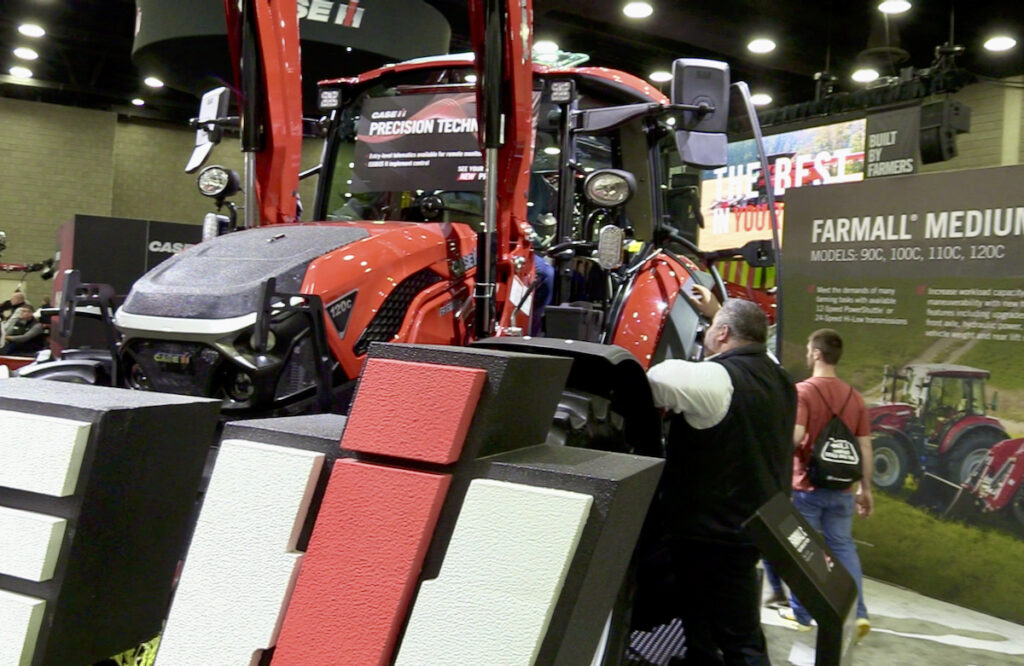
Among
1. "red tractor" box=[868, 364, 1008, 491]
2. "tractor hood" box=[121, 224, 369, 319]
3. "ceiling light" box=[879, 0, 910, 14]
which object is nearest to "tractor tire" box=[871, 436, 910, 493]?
"red tractor" box=[868, 364, 1008, 491]

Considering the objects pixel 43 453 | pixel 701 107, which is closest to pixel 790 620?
pixel 701 107

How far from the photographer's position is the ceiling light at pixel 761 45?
1054 cm

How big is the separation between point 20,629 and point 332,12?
7.01 m

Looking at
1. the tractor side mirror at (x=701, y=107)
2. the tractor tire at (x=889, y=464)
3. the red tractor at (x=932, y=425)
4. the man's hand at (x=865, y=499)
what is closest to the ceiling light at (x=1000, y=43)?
the red tractor at (x=932, y=425)

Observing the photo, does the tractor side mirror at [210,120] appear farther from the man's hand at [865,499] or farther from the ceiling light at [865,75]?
the ceiling light at [865,75]

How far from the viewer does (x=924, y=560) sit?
185 inches

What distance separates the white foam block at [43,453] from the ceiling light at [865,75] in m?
10.4

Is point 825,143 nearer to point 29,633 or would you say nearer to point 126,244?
point 126,244

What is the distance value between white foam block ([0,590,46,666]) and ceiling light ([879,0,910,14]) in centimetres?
932

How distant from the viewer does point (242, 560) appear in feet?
4.88

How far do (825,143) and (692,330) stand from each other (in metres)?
6.94

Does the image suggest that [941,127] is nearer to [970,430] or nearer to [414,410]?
[970,430]

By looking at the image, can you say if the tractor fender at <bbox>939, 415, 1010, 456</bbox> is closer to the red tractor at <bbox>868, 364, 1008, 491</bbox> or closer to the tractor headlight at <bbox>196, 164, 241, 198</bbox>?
the red tractor at <bbox>868, 364, 1008, 491</bbox>

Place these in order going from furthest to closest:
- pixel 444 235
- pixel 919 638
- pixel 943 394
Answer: pixel 943 394
pixel 919 638
pixel 444 235
